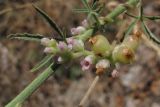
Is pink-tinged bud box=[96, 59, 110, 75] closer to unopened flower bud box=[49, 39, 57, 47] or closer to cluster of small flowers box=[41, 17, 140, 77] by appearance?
cluster of small flowers box=[41, 17, 140, 77]

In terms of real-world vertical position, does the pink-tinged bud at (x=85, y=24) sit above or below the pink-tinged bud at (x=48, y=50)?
below

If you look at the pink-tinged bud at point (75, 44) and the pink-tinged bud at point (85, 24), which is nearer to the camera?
the pink-tinged bud at point (75, 44)

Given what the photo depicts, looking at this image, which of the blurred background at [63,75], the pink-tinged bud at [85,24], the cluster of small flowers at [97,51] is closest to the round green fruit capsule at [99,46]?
the cluster of small flowers at [97,51]

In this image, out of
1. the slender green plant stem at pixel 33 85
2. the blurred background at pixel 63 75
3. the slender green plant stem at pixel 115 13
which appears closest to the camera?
the slender green plant stem at pixel 33 85

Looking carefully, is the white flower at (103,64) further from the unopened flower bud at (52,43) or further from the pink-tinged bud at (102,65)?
the unopened flower bud at (52,43)

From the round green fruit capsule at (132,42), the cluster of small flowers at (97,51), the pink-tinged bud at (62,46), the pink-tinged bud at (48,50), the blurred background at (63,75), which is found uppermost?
the pink-tinged bud at (48,50)
